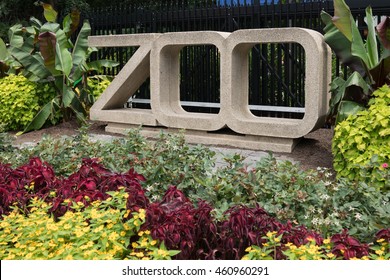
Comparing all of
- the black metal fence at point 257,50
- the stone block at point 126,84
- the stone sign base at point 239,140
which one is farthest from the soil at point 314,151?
the black metal fence at point 257,50

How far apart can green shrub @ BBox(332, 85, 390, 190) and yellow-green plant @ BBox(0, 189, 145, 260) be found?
3844 mm

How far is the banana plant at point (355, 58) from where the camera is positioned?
7.36 m

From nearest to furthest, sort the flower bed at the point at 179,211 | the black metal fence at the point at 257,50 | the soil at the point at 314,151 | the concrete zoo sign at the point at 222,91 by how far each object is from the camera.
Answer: the flower bed at the point at 179,211 < the soil at the point at 314,151 < the concrete zoo sign at the point at 222,91 < the black metal fence at the point at 257,50

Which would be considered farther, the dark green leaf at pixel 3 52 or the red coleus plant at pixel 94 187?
the dark green leaf at pixel 3 52

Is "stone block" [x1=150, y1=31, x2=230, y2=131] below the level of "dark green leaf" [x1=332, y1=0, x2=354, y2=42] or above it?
below

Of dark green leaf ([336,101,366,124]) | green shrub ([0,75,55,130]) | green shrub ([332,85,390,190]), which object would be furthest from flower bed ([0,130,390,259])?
green shrub ([0,75,55,130])

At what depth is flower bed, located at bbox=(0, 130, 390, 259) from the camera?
3.19 metres

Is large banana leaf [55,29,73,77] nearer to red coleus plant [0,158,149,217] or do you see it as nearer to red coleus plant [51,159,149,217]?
red coleus plant [0,158,149,217]

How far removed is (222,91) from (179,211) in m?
5.90

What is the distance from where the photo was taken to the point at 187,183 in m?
4.51

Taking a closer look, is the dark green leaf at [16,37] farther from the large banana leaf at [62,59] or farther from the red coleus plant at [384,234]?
the red coleus plant at [384,234]

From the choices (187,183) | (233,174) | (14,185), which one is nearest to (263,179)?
(233,174)

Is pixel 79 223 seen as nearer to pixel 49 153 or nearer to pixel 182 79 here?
pixel 49 153

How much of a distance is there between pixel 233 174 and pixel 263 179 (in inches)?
9.0
